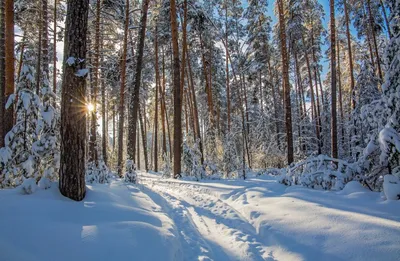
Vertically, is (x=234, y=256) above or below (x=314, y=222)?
below

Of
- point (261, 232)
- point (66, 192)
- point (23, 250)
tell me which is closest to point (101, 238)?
point (23, 250)

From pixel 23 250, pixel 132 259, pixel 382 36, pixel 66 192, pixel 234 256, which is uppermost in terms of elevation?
pixel 382 36

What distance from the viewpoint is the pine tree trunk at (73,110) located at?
13.4 ft

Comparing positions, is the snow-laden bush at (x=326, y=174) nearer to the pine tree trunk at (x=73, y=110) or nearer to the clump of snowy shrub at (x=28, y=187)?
the pine tree trunk at (x=73, y=110)

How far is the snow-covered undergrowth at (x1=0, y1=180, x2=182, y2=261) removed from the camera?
2.45 meters

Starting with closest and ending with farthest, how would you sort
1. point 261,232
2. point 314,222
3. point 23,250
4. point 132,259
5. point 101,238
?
point 23,250 → point 132,259 → point 101,238 → point 314,222 → point 261,232

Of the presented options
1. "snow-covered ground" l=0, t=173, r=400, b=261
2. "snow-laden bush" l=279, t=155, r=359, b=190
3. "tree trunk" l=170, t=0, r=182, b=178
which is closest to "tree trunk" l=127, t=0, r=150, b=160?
"tree trunk" l=170, t=0, r=182, b=178

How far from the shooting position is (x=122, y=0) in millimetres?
12031

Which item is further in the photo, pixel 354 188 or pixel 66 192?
pixel 354 188

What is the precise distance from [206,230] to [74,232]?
2.21 meters

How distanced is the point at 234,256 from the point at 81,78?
3969 mm

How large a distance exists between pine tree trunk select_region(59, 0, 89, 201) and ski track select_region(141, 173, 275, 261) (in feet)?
6.81

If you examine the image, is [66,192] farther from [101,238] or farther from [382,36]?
[382,36]

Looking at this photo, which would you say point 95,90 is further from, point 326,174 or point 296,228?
point 296,228
